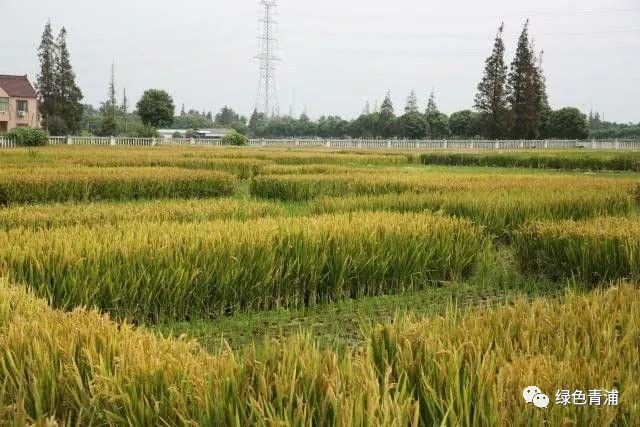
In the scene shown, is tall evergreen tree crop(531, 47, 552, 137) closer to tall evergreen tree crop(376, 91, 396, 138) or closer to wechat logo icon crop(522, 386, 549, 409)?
tall evergreen tree crop(376, 91, 396, 138)

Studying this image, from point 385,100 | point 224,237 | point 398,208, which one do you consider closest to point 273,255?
point 224,237

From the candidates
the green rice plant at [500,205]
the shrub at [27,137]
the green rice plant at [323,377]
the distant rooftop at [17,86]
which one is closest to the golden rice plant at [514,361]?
the green rice plant at [323,377]

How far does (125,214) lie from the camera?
22.7 ft

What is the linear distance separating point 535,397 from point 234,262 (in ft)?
10.7

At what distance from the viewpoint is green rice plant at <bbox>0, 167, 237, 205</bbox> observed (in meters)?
10.8

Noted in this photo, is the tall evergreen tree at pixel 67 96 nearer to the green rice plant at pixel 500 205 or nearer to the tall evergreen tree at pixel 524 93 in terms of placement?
the tall evergreen tree at pixel 524 93

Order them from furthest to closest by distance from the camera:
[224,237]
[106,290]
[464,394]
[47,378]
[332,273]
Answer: [332,273] < [224,237] < [106,290] < [47,378] < [464,394]

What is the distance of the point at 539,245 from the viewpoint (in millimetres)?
5969

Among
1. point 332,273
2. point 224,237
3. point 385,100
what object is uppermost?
point 385,100

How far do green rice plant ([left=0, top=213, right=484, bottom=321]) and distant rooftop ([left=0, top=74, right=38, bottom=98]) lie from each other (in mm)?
64011

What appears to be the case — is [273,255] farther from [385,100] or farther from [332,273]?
[385,100]

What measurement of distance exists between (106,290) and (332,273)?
186cm

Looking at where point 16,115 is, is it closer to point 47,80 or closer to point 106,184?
point 47,80

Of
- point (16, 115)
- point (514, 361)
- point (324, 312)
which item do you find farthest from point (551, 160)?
point (16, 115)
